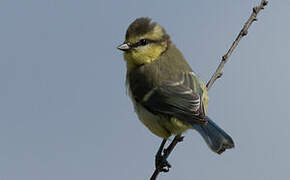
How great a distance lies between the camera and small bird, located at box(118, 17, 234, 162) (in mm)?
4496

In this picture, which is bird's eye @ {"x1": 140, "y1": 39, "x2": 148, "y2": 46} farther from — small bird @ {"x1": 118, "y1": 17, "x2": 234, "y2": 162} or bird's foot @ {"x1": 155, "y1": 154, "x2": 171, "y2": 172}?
bird's foot @ {"x1": 155, "y1": 154, "x2": 171, "y2": 172}

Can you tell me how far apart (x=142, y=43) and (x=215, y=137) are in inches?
54.1

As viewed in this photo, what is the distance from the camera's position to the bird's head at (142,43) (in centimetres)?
507

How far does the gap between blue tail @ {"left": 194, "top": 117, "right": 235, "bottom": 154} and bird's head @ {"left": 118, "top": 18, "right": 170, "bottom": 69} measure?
1032mm

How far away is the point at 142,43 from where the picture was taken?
5.14m

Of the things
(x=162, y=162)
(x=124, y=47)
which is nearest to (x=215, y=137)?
(x=162, y=162)

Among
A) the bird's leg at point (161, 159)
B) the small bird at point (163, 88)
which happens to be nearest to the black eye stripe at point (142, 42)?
the small bird at point (163, 88)

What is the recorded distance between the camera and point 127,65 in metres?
5.32

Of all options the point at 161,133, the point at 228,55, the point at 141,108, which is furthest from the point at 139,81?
the point at 228,55

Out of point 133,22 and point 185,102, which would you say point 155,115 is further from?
point 133,22

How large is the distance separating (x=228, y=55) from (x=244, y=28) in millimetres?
249

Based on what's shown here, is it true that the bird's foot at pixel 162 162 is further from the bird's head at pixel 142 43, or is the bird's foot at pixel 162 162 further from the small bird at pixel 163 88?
the bird's head at pixel 142 43

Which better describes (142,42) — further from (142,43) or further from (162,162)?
(162,162)

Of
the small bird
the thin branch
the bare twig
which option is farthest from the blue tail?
the thin branch
